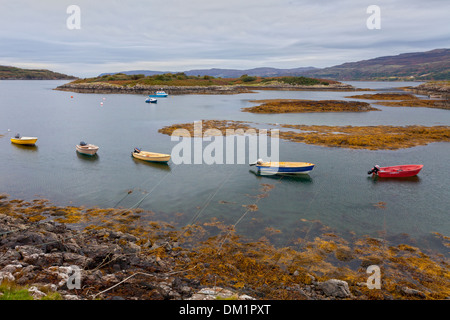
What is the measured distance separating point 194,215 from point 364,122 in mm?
55240

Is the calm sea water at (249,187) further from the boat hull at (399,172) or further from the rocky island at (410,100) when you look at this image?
the rocky island at (410,100)

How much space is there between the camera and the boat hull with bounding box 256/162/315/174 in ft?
92.5

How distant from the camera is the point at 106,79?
17550 cm

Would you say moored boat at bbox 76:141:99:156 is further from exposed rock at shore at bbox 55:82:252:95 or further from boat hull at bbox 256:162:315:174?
exposed rock at shore at bbox 55:82:252:95

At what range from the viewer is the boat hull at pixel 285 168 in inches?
1110

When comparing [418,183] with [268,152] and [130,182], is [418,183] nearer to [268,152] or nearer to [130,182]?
[268,152]

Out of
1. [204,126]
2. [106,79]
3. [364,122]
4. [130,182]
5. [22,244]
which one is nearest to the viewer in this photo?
[22,244]

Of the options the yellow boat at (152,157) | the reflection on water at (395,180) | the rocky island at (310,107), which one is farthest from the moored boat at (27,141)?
the rocky island at (310,107)

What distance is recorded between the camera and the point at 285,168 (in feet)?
93.4

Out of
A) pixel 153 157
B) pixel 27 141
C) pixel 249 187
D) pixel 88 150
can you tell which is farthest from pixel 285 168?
pixel 27 141

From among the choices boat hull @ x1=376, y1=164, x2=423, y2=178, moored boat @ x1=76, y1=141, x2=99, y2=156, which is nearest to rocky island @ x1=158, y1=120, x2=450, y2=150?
boat hull @ x1=376, y1=164, x2=423, y2=178

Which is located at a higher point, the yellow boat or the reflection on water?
the yellow boat
